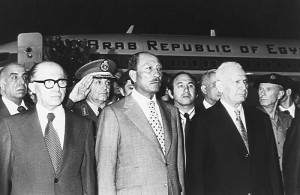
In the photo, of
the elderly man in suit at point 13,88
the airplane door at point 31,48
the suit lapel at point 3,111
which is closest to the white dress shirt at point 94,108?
the elderly man in suit at point 13,88

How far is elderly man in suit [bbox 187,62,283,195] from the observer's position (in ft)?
11.3

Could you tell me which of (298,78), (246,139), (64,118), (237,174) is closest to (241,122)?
(246,139)

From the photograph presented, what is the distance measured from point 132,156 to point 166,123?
0.40 metres

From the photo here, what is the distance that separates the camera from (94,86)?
4.83 meters

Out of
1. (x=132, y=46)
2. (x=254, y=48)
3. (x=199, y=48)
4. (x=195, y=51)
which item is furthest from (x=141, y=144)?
(x=254, y=48)

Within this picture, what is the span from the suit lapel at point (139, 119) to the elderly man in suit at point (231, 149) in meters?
0.36

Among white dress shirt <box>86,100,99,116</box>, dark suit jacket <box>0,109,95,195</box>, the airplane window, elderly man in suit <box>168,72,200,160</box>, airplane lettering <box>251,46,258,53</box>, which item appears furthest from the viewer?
airplane lettering <box>251,46,258,53</box>

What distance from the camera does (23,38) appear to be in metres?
13.2

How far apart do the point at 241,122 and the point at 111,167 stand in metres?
1.12

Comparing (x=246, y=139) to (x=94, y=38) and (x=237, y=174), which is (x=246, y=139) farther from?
(x=94, y=38)

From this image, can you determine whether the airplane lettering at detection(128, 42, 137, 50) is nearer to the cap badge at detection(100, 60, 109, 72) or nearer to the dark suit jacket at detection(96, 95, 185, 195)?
the cap badge at detection(100, 60, 109, 72)

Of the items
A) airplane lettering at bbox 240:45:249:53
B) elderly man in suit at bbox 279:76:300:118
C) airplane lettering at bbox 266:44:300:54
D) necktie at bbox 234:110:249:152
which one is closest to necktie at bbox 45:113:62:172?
necktie at bbox 234:110:249:152

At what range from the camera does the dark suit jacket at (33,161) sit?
9.84ft

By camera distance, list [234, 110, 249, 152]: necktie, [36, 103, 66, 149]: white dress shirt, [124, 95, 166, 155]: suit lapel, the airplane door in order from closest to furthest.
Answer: [36, 103, 66, 149]: white dress shirt, [124, 95, 166, 155]: suit lapel, [234, 110, 249, 152]: necktie, the airplane door
